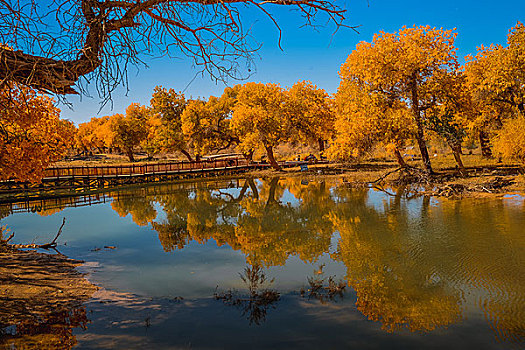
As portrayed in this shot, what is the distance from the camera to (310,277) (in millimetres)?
7004

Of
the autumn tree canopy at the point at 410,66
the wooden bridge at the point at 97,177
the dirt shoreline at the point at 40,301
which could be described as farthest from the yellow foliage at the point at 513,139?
the wooden bridge at the point at 97,177

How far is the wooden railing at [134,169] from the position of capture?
27.6 metres

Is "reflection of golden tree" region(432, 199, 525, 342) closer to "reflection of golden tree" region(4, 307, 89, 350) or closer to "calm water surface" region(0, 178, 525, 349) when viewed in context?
"calm water surface" region(0, 178, 525, 349)

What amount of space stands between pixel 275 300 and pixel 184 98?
40.0 meters

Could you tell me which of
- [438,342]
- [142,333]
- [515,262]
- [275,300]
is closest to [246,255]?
[275,300]

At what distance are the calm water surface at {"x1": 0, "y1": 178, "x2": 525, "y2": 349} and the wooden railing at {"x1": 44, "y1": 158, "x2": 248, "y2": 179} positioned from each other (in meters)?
14.1

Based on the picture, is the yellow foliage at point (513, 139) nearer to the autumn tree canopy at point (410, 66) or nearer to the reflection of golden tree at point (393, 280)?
the autumn tree canopy at point (410, 66)

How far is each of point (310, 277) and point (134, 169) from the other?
93.2 feet

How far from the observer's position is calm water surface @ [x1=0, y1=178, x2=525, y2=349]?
4.84 metres

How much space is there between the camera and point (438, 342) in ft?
14.8

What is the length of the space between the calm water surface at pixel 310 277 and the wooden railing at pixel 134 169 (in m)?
14.1

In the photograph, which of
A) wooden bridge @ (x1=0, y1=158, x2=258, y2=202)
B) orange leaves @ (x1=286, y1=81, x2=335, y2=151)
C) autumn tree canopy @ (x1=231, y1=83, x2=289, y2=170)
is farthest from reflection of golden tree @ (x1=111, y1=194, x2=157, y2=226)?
orange leaves @ (x1=286, y1=81, x2=335, y2=151)

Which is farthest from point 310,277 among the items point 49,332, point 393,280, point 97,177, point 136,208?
point 97,177

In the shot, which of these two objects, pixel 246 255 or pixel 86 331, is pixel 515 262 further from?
pixel 86 331
